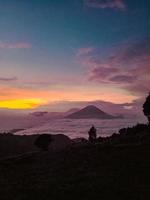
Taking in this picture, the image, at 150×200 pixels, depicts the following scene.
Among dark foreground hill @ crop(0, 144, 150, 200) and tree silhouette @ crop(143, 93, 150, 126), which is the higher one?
tree silhouette @ crop(143, 93, 150, 126)

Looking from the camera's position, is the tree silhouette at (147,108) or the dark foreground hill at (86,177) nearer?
the dark foreground hill at (86,177)

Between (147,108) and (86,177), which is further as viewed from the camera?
(147,108)

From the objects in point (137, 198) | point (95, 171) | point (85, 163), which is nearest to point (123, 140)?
point (85, 163)

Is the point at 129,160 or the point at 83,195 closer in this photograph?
the point at 83,195

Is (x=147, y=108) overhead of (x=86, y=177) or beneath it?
overhead

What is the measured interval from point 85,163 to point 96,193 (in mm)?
21423

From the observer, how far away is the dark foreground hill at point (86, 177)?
36750mm

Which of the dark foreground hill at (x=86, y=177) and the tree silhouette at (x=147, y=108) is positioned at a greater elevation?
the tree silhouette at (x=147, y=108)

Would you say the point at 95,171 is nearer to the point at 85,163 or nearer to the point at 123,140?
the point at 85,163

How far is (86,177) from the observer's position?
45.8m

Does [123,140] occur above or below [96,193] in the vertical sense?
above

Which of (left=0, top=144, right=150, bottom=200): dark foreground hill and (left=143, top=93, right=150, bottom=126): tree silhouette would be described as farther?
(left=143, top=93, right=150, bottom=126): tree silhouette

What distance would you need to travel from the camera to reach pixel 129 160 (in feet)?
184

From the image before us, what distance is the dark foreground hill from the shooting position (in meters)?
36.8
